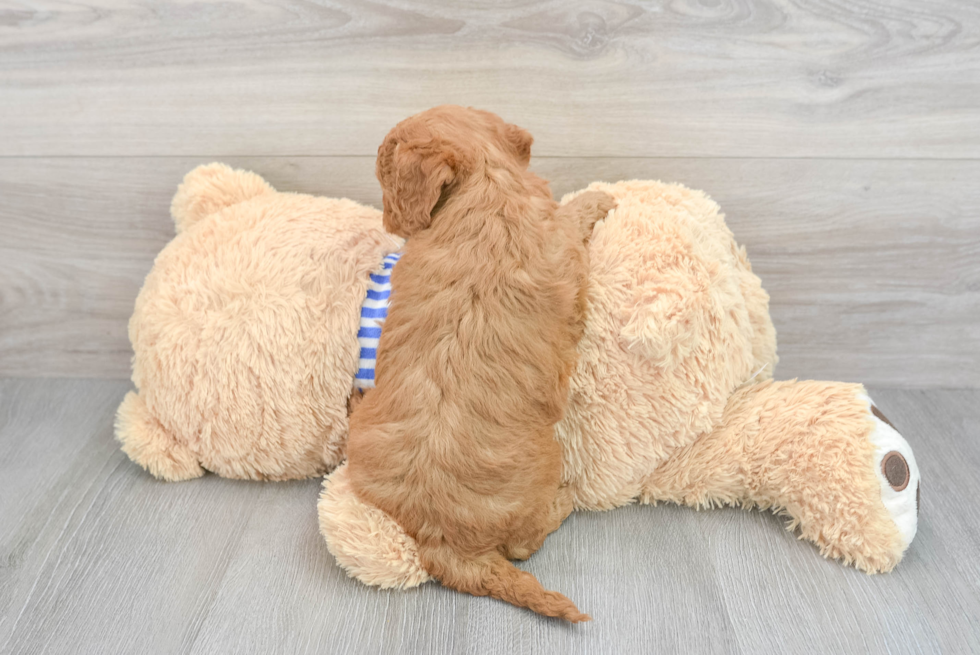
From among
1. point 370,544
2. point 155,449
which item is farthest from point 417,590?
point 155,449

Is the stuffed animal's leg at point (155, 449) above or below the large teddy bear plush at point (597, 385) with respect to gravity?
below

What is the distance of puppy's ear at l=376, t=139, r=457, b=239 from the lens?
2.50ft

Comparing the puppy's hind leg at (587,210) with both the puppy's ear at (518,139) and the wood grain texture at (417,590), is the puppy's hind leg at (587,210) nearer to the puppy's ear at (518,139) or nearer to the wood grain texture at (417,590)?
the puppy's ear at (518,139)

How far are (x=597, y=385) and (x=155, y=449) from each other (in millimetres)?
610

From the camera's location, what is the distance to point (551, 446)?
32.0 inches

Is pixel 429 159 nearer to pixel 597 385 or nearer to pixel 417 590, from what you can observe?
pixel 597 385

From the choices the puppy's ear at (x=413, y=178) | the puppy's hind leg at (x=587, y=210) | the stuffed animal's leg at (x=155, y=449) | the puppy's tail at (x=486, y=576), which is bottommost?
the stuffed animal's leg at (x=155, y=449)

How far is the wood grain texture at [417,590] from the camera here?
29.6 inches

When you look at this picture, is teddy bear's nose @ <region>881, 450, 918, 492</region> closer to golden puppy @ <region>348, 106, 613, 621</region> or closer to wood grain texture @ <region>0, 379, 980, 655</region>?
wood grain texture @ <region>0, 379, 980, 655</region>

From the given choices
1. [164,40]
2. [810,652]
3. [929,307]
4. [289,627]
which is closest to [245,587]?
[289,627]

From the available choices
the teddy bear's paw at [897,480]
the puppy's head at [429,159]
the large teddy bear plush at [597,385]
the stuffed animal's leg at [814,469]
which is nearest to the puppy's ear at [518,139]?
the puppy's head at [429,159]

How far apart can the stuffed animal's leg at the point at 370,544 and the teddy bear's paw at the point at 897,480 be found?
532mm

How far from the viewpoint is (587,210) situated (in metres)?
0.89

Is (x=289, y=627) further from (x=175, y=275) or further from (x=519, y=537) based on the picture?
(x=175, y=275)
